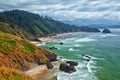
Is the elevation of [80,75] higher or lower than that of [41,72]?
lower

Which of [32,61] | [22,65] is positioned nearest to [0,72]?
[22,65]

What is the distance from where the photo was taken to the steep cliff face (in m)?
81.2

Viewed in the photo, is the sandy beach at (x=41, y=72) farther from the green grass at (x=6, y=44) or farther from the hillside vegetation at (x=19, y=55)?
the green grass at (x=6, y=44)

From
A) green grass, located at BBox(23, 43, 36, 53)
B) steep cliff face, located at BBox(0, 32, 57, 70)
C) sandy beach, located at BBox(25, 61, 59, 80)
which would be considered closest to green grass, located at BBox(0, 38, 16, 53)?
steep cliff face, located at BBox(0, 32, 57, 70)

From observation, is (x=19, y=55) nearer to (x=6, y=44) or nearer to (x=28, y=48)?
(x=6, y=44)

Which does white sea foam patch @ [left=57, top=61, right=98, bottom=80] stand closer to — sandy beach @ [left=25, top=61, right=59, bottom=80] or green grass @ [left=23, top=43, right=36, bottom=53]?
sandy beach @ [left=25, top=61, right=59, bottom=80]

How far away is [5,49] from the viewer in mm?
86750

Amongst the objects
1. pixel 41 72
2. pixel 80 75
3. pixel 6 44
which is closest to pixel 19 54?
pixel 6 44

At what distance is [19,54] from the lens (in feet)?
289

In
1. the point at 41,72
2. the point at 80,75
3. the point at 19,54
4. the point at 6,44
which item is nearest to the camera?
the point at 80,75

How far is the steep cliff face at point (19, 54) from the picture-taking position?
266 feet

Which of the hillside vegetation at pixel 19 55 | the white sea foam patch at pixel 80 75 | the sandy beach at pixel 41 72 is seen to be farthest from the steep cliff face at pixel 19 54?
the white sea foam patch at pixel 80 75

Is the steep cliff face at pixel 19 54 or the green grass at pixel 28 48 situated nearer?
the steep cliff face at pixel 19 54

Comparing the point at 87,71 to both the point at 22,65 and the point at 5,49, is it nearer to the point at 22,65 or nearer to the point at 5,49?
the point at 22,65
